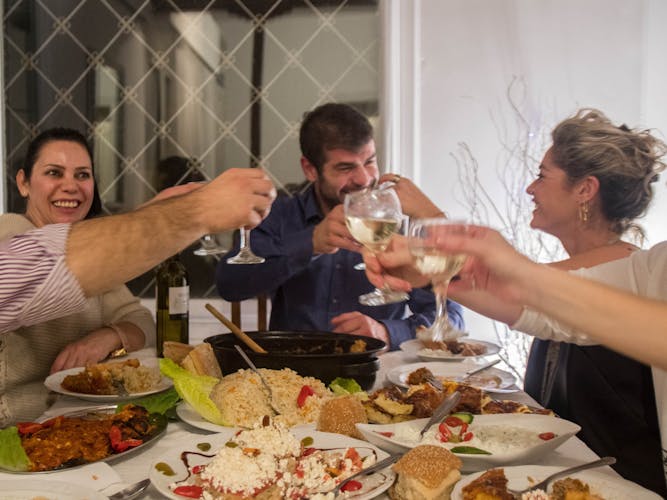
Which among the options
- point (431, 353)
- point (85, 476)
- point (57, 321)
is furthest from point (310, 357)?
point (57, 321)

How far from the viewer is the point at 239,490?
92 cm

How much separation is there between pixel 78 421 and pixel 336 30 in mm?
2853

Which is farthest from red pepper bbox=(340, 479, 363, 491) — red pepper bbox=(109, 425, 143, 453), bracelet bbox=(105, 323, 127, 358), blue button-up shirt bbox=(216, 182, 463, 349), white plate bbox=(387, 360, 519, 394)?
blue button-up shirt bbox=(216, 182, 463, 349)

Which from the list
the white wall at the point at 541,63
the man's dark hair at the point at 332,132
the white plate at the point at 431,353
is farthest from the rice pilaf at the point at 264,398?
the white wall at the point at 541,63

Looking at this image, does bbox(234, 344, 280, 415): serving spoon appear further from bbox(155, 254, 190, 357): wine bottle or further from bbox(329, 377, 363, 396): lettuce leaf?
bbox(155, 254, 190, 357): wine bottle

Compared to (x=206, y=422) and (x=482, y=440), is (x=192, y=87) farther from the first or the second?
(x=482, y=440)

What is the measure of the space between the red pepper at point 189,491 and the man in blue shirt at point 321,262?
66.4 inches

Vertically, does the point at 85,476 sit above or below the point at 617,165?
below

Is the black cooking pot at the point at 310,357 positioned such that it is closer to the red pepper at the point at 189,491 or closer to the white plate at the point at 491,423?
the white plate at the point at 491,423

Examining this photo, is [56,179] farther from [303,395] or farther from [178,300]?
[303,395]

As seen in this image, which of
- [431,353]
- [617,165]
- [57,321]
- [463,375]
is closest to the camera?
[463,375]

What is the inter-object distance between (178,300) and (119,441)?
97 centimetres

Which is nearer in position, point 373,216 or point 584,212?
point 373,216

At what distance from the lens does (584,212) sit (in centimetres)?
243
